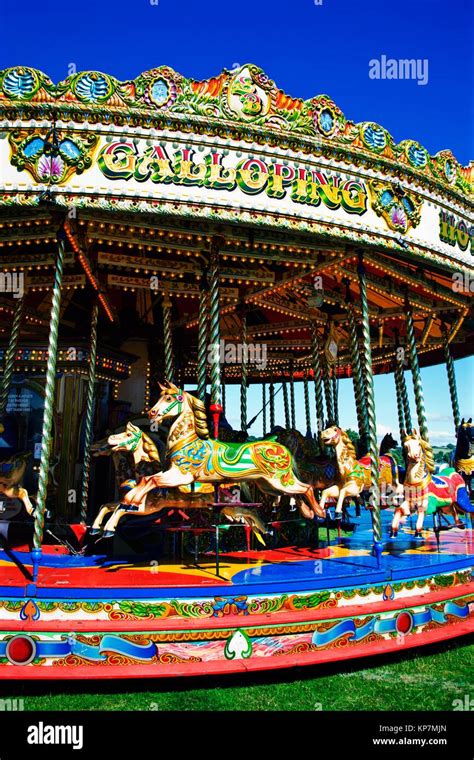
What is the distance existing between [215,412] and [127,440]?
56.4 inches

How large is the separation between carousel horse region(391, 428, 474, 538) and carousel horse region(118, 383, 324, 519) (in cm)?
181

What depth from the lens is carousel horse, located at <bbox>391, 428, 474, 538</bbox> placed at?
856cm

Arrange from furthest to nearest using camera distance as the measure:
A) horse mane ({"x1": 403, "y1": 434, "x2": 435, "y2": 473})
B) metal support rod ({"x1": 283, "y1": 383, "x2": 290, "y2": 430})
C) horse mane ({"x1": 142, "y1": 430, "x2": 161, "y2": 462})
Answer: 1. metal support rod ({"x1": 283, "y1": 383, "x2": 290, "y2": 430})
2. horse mane ({"x1": 403, "y1": 434, "x2": 435, "y2": 473})
3. horse mane ({"x1": 142, "y1": 430, "x2": 161, "y2": 462})

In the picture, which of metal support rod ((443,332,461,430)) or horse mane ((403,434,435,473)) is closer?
horse mane ((403,434,435,473))

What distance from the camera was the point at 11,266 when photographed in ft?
30.8

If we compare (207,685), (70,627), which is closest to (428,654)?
(207,685)

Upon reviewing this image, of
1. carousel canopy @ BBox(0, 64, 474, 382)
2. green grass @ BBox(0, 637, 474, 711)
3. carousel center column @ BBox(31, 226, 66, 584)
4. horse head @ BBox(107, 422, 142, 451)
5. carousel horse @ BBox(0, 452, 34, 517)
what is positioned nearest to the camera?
green grass @ BBox(0, 637, 474, 711)

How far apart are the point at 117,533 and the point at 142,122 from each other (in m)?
5.75

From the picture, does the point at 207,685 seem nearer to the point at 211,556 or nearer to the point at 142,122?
the point at 211,556

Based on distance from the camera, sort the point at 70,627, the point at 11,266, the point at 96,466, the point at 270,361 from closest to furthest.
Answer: the point at 70,627 → the point at 11,266 → the point at 96,466 → the point at 270,361

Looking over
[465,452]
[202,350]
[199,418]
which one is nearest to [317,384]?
[465,452]

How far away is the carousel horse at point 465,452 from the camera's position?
12.2m

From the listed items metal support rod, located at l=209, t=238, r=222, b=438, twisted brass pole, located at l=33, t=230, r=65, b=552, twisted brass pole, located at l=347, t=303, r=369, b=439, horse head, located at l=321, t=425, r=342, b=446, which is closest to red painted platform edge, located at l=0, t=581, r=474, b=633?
twisted brass pole, located at l=33, t=230, r=65, b=552

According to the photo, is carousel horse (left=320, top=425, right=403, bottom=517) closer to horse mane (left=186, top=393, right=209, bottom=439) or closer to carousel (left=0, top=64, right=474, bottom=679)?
carousel (left=0, top=64, right=474, bottom=679)
